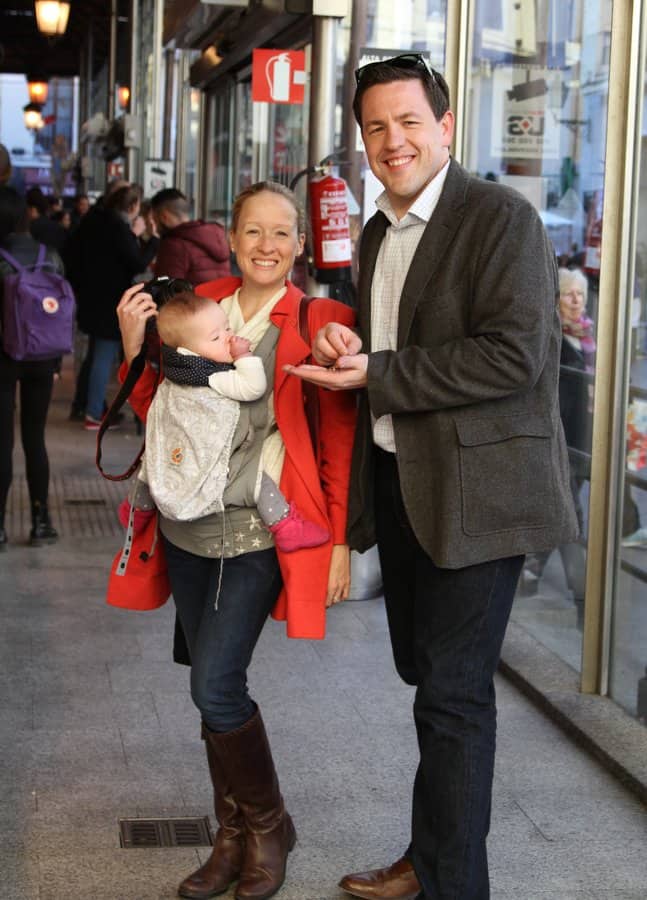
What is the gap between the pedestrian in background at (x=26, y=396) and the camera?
22.3ft

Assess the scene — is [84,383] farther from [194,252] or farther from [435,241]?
[435,241]

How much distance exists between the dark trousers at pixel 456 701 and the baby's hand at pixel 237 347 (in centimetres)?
40

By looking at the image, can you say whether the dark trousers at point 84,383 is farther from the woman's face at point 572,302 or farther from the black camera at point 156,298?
the black camera at point 156,298

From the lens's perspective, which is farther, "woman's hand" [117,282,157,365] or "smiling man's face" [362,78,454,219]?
"woman's hand" [117,282,157,365]

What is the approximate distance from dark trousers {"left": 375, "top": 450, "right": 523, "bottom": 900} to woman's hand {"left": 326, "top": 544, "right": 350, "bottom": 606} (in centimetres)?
20

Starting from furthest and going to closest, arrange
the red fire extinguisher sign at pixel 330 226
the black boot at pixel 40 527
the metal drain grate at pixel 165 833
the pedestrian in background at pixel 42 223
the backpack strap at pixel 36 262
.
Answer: the pedestrian in background at pixel 42 223 < the black boot at pixel 40 527 < the backpack strap at pixel 36 262 < the red fire extinguisher sign at pixel 330 226 < the metal drain grate at pixel 165 833

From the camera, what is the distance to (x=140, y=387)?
138 inches

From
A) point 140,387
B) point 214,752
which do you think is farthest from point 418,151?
point 214,752

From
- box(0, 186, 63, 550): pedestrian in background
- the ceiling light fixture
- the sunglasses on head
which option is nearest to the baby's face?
the sunglasses on head

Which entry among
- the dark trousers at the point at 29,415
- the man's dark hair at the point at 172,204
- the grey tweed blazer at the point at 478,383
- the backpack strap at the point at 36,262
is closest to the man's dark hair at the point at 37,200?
the man's dark hair at the point at 172,204

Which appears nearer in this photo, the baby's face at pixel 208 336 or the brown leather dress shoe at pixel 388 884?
the baby's face at pixel 208 336

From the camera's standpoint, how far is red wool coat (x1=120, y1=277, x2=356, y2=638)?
10.8ft

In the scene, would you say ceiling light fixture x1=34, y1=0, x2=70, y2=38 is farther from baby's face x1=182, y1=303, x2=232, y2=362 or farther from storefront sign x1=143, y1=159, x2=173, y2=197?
baby's face x1=182, y1=303, x2=232, y2=362

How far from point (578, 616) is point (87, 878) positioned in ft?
7.91
